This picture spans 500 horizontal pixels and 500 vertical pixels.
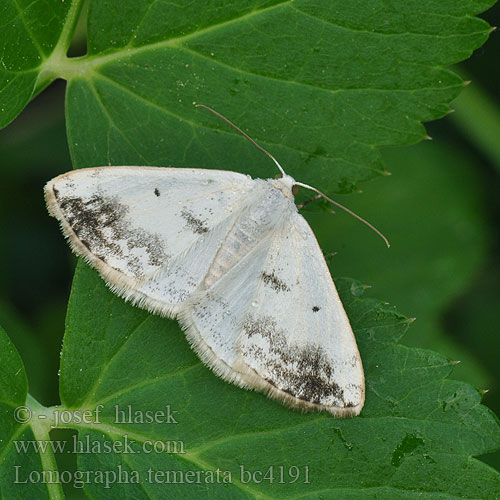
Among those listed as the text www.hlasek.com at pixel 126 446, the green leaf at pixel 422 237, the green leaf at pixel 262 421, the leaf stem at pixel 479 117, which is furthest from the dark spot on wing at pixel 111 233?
the leaf stem at pixel 479 117

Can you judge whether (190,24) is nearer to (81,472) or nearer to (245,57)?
(245,57)

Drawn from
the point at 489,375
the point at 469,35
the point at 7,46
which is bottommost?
the point at 489,375

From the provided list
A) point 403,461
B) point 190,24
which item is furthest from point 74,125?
point 403,461

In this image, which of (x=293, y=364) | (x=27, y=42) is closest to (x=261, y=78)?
(x=27, y=42)

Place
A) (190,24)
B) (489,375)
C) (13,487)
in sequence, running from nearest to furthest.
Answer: (13,487)
(190,24)
(489,375)

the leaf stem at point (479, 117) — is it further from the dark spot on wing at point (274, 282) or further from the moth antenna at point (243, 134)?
the dark spot on wing at point (274, 282)

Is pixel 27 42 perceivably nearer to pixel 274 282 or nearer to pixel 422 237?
pixel 274 282
